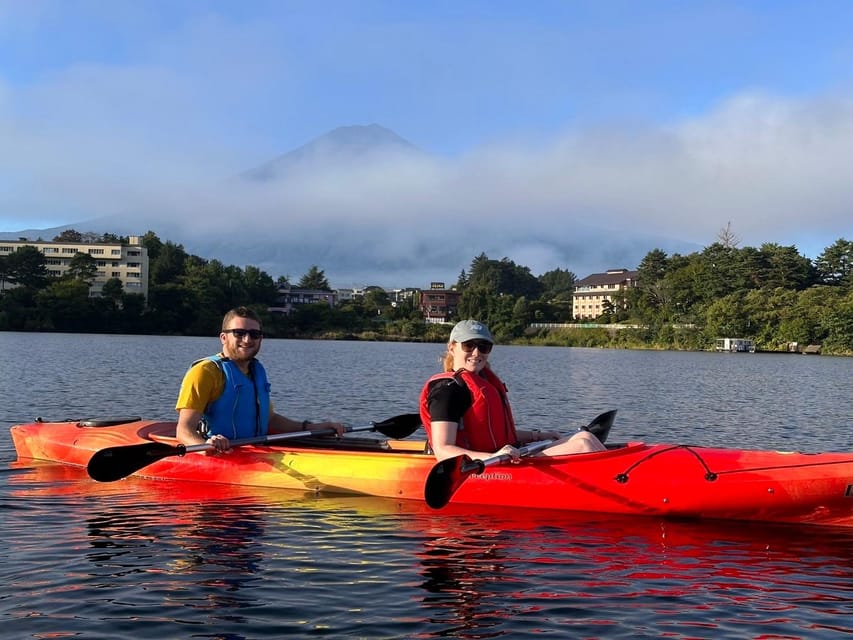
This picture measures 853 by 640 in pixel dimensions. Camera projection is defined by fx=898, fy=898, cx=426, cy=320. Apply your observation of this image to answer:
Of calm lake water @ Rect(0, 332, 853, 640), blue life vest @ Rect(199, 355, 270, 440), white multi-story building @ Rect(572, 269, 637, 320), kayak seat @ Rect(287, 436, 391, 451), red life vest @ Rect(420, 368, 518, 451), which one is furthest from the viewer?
white multi-story building @ Rect(572, 269, 637, 320)

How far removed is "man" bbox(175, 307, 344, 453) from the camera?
9875 millimetres

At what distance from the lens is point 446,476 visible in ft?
27.6

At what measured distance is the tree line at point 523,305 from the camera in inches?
3563

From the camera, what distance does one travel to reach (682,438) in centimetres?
1850

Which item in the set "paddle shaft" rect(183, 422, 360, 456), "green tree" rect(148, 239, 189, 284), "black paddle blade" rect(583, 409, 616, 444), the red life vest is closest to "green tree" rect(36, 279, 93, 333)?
"green tree" rect(148, 239, 189, 284)

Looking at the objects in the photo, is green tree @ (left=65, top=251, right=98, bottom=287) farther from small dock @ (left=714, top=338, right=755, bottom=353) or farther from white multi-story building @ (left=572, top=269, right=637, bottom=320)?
white multi-story building @ (left=572, top=269, right=637, bottom=320)

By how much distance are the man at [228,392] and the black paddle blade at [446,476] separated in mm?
2711

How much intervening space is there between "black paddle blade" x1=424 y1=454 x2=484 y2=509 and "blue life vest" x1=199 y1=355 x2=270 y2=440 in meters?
2.77

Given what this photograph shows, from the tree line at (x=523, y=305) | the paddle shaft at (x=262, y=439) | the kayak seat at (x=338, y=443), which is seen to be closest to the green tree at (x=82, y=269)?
the tree line at (x=523, y=305)

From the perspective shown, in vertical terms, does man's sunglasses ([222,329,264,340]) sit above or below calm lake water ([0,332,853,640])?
above

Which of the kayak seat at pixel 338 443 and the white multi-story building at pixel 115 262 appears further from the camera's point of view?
the white multi-story building at pixel 115 262

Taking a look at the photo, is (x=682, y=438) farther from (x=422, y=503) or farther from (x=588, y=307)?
(x=588, y=307)

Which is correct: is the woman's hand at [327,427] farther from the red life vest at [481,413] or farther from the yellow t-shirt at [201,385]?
the red life vest at [481,413]

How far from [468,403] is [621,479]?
1.91 meters
